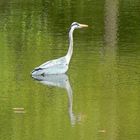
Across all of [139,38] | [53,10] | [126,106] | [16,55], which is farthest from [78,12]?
[126,106]

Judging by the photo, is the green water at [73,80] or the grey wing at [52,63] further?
the grey wing at [52,63]

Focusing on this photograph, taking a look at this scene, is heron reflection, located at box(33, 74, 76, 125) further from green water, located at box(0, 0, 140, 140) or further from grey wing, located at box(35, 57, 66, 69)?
grey wing, located at box(35, 57, 66, 69)

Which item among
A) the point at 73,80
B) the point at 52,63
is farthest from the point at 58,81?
the point at 52,63

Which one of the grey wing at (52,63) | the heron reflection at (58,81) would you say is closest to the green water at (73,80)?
the heron reflection at (58,81)

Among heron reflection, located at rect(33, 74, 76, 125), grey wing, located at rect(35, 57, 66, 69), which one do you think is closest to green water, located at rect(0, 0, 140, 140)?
heron reflection, located at rect(33, 74, 76, 125)

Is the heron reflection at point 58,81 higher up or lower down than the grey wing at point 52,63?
lower down

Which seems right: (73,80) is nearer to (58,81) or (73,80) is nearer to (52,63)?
(58,81)

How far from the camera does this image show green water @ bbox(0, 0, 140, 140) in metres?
11.1

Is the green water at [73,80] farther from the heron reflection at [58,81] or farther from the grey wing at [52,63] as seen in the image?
the grey wing at [52,63]

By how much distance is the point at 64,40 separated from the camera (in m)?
19.9

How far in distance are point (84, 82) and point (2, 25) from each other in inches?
330

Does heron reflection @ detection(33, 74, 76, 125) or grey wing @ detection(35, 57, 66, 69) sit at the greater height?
grey wing @ detection(35, 57, 66, 69)

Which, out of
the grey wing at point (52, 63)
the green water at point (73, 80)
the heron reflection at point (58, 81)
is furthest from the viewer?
the grey wing at point (52, 63)

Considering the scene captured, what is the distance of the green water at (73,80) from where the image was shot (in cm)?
1108
